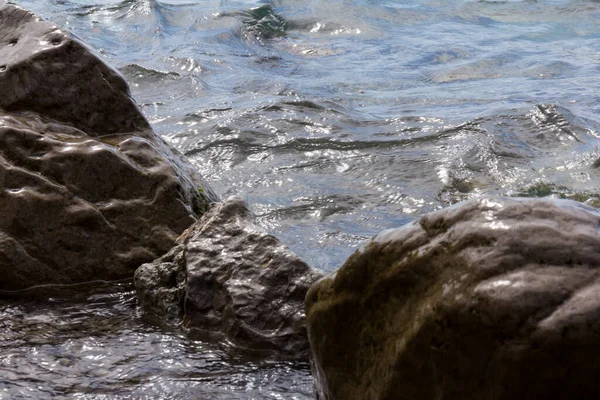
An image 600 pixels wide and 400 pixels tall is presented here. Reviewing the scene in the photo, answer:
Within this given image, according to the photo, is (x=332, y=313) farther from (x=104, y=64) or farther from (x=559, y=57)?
(x=559, y=57)

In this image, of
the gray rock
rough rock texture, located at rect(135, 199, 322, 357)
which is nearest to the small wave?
the gray rock

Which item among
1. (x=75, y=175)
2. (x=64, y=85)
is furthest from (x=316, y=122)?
(x=75, y=175)

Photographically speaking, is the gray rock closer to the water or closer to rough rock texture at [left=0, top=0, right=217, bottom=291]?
rough rock texture at [left=0, top=0, right=217, bottom=291]

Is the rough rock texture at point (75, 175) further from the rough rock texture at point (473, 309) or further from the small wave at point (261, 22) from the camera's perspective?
the small wave at point (261, 22)

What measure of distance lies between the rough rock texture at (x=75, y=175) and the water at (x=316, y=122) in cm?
27

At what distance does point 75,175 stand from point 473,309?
112 inches

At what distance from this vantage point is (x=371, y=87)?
11.2 metres

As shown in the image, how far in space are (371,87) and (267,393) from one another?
8157mm

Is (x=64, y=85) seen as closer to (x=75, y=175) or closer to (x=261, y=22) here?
(x=75, y=175)

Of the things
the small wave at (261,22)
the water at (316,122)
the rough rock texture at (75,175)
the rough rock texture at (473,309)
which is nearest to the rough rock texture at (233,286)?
the water at (316,122)

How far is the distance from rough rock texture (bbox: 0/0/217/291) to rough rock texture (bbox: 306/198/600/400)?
2041mm

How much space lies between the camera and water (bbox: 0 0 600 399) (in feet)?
12.1

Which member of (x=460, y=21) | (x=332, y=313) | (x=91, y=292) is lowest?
(x=460, y=21)

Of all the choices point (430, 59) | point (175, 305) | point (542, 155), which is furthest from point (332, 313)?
point (430, 59)
